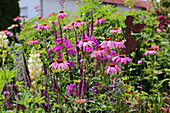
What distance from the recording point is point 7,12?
9125 mm

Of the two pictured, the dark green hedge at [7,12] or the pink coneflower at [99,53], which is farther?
the dark green hedge at [7,12]

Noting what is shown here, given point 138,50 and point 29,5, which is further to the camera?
point 29,5

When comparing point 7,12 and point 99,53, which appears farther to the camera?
point 7,12

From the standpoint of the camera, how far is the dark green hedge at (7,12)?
893 cm

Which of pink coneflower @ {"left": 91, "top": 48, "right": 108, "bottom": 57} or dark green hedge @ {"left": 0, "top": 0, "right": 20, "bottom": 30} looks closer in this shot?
pink coneflower @ {"left": 91, "top": 48, "right": 108, "bottom": 57}

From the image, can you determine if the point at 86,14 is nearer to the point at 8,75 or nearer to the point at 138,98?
the point at 138,98

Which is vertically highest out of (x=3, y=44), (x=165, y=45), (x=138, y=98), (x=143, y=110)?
(x=3, y=44)

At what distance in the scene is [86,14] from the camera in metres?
4.84

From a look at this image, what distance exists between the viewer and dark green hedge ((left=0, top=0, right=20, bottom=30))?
8930 mm

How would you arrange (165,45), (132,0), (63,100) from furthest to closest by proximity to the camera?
(132,0) → (165,45) → (63,100)

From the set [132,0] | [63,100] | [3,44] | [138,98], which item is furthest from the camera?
[132,0]

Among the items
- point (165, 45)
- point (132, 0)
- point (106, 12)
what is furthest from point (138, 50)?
point (132, 0)

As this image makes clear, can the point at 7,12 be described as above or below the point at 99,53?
below

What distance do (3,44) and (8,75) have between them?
1.27m
